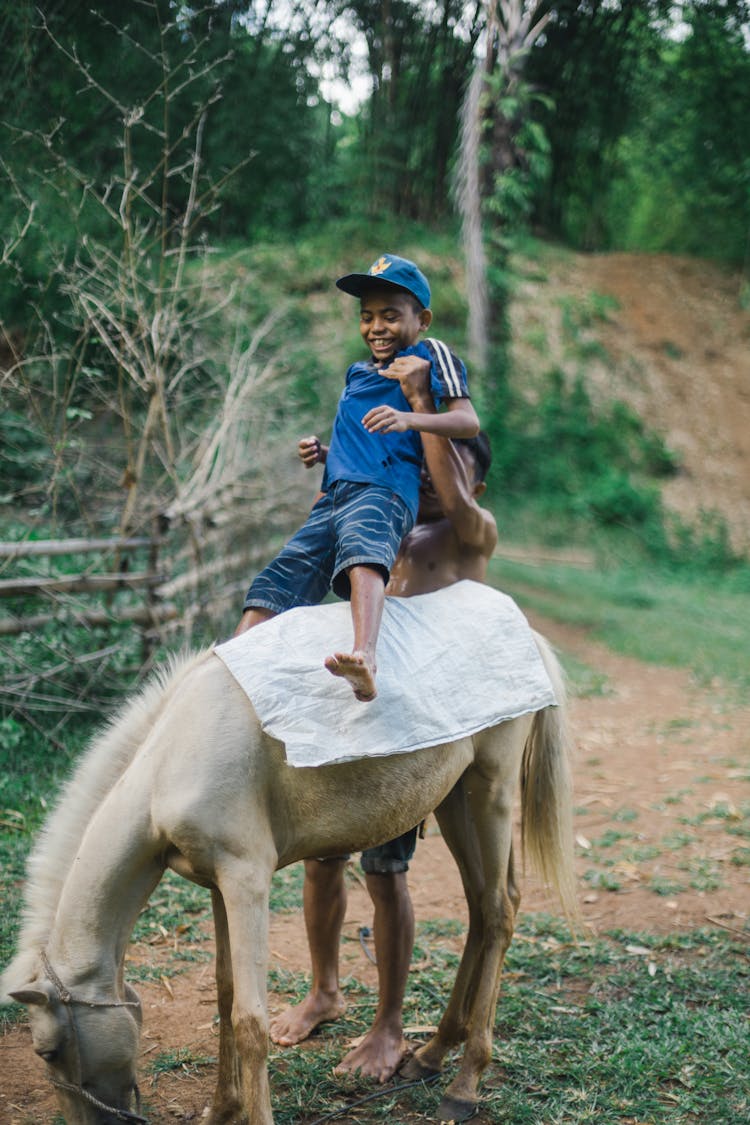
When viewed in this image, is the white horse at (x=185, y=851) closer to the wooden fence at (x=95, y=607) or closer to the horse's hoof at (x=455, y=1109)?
the horse's hoof at (x=455, y=1109)

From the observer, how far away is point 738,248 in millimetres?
20078

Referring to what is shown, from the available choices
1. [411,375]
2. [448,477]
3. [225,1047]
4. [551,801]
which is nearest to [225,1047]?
[225,1047]

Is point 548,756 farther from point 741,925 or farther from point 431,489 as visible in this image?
point 741,925

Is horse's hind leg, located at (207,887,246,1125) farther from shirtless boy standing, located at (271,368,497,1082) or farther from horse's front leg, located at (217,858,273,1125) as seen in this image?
shirtless boy standing, located at (271,368,497,1082)

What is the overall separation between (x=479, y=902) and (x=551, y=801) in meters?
0.45

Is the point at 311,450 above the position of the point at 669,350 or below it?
below

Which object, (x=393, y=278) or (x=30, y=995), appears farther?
(x=393, y=278)

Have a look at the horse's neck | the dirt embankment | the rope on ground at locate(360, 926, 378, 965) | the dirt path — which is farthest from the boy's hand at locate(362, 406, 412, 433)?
the dirt embankment

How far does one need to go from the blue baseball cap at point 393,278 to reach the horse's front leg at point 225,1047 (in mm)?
1805

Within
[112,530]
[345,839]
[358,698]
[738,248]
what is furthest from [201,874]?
[738,248]

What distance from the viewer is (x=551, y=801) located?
3.31 metres

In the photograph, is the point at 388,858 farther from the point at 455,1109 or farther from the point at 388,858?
the point at 455,1109

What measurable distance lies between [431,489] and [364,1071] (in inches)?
72.2

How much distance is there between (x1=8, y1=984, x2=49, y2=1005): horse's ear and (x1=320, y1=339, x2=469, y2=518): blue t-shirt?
5.02 ft
